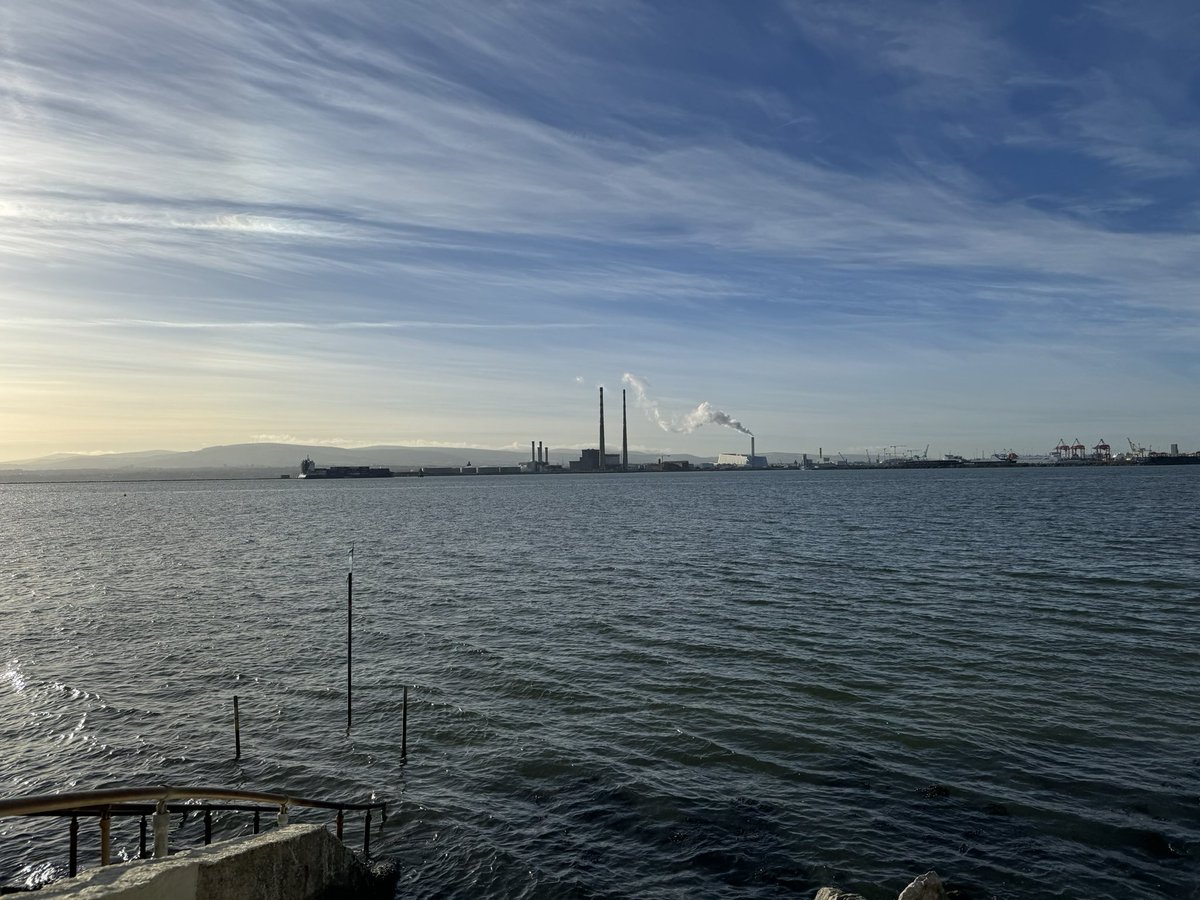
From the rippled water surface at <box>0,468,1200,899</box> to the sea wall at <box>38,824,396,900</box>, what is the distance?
2229 mm

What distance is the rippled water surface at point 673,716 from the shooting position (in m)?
16.4

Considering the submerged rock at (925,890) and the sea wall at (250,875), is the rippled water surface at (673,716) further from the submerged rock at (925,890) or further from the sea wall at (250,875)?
the sea wall at (250,875)

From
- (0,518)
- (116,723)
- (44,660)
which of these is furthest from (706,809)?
(0,518)

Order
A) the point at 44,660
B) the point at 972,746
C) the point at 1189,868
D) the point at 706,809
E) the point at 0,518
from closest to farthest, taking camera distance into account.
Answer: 1. the point at 1189,868
2. the point at 706,809
3. the point at 972,746
4. the point at 44,660
5. the point at 0,518

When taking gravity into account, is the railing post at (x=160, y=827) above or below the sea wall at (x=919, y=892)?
above

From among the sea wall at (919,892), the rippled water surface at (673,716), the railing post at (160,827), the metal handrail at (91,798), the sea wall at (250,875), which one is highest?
the metal handrail at (91,798)

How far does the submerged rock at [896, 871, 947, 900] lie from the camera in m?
13.0

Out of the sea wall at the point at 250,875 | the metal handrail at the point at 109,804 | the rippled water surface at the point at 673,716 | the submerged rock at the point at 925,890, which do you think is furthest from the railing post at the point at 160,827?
the submerged rock at the point at 925,890

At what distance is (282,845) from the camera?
12.0 m

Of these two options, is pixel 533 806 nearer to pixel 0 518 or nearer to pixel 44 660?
pixel 44 660

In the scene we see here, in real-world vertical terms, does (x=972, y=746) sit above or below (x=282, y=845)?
below

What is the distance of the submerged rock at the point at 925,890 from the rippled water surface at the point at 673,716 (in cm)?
197

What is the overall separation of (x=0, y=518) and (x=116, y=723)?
150 metres

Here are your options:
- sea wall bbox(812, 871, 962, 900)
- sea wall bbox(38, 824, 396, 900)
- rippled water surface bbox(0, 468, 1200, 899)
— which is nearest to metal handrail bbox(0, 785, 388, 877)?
sea wall bbox(38, 824, 396, 900)
